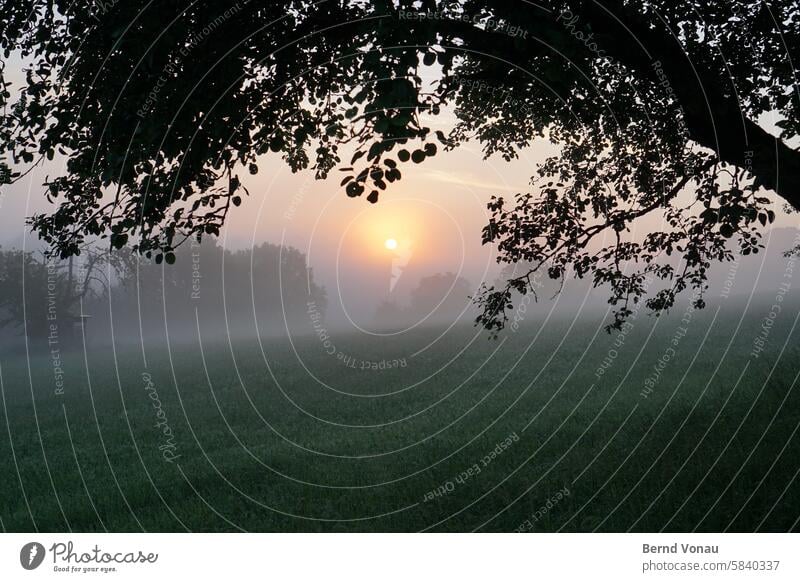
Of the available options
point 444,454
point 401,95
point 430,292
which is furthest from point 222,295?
point 401,95

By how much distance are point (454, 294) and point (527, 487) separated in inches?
3829

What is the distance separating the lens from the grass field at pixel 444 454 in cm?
1177

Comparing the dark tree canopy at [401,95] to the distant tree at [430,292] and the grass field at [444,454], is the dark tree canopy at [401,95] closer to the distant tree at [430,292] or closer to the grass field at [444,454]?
the grass field at [444,454]

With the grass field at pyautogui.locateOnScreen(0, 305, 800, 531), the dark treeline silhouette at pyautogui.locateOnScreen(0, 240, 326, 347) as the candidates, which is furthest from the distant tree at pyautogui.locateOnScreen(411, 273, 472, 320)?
the grass field at pyautogui.locateOnScreen(0, 305, 800, 531)

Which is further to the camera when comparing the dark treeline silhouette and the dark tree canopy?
the dark treeline silhouette

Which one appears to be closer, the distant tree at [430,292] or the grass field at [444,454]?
the grass field at [444,454]

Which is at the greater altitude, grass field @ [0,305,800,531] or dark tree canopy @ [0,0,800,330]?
dark tree canopy @ [0,0,800,330]

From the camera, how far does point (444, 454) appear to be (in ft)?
51.6

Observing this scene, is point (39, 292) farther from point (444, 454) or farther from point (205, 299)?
point (444, 454)

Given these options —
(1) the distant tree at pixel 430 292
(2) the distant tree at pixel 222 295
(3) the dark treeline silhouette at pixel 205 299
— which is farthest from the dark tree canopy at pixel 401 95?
(2) the distant tree at pixel 222 295

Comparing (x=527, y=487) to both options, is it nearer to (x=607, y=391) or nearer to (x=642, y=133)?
(x=642, y=133)

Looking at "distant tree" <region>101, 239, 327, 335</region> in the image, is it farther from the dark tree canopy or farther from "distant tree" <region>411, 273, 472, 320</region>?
the dark tree canopy

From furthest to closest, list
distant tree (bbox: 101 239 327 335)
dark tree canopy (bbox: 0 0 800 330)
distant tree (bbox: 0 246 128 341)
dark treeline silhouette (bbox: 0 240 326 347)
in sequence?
distant tree (bbox: 101 239 327 335)
dark treeline silhouette (bbox: 0 240 326 347)
distant tree (bbox: 0 246 128 341)
dark tree canopy (bbox: 0 0 800 330)

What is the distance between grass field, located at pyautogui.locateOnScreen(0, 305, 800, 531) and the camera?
1177 cm
